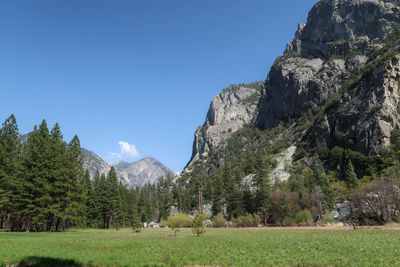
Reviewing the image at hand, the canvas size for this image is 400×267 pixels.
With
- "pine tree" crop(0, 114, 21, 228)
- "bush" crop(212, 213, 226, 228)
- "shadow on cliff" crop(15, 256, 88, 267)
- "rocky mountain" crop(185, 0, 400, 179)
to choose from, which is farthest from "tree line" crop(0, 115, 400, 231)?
"shadow on cliff" crop(15, 256, 88, 267)

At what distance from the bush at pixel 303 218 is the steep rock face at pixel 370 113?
143ft

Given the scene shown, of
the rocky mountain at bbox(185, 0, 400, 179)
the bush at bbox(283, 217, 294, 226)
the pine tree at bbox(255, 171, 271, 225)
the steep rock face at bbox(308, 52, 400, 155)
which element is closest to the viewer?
the bush at bbox(283, 217, 294, 226)

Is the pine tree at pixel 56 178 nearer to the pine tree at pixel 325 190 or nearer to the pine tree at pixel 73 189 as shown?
the pine tree at pixel 73 189

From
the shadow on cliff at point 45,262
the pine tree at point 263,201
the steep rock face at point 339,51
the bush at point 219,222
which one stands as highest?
the steep rock face at point 339,51

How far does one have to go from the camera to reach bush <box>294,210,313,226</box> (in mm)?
54894

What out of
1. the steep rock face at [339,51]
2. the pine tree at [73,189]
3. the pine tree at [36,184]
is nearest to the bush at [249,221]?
the pine tree at [73,189]

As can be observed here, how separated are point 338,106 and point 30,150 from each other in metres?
118

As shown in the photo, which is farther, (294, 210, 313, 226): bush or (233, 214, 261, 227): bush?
(233, 214, 261, 227): bush

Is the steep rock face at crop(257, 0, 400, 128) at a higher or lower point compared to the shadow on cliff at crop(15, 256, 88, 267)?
higher

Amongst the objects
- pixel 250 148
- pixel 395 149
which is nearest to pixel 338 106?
pixel 395 149

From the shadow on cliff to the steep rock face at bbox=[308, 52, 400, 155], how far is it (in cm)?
9353

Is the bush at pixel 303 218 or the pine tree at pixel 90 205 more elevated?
the pine tree at pixel 90 205

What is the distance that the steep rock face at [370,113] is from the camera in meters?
82.8

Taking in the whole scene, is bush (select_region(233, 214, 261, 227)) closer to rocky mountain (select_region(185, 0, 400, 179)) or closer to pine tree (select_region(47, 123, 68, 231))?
pine tree (select_region(47, 123, 68, 231))
